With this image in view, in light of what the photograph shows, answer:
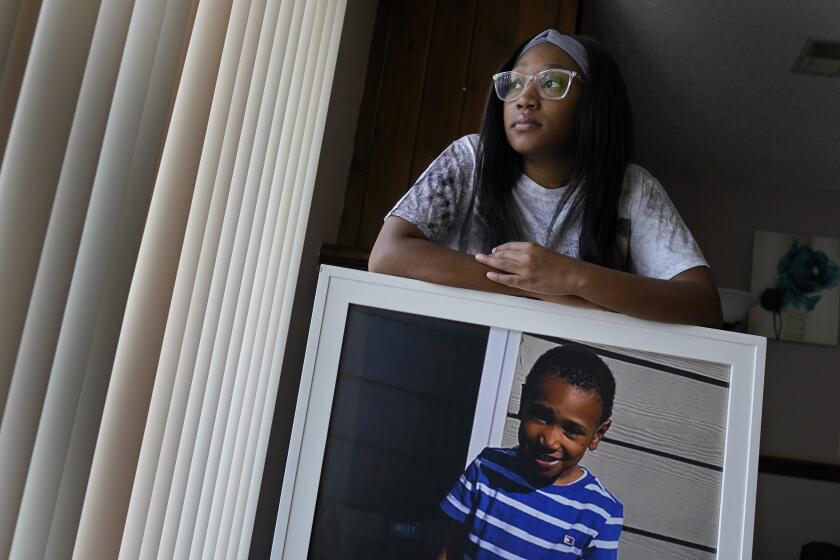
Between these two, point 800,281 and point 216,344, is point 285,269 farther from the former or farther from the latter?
point 800,281

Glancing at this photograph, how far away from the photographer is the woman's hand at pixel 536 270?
913 millimetres

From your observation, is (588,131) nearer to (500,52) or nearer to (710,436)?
(710,436)

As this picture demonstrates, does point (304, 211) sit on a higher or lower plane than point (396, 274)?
higher

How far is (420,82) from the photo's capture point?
6.41 feet

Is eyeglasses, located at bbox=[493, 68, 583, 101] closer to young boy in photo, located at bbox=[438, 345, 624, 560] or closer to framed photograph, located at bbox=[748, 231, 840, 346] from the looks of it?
young boy in photo, located at bbox=[438, 345, 624, 560]

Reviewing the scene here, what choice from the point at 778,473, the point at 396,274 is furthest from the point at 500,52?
the point at 778,473

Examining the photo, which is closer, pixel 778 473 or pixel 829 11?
pixel 829 11

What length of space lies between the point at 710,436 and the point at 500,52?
4.50 ft

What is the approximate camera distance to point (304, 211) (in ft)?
4.62

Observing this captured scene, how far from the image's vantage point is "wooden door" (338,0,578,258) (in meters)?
1.90

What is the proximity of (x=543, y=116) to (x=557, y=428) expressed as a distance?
541 mm

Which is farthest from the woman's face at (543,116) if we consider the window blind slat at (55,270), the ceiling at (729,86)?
the ceiling at (729,86)

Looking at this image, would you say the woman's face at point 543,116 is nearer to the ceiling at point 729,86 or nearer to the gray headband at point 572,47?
the gray headband at point 572,47

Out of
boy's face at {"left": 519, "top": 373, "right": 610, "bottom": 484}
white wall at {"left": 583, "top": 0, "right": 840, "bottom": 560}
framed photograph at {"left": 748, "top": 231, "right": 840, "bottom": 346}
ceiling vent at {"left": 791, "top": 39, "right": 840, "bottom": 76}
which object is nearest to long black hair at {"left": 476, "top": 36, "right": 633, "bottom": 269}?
boy's face at {"left": 519, "top": 373, "right": 610, "bottom": 484}
